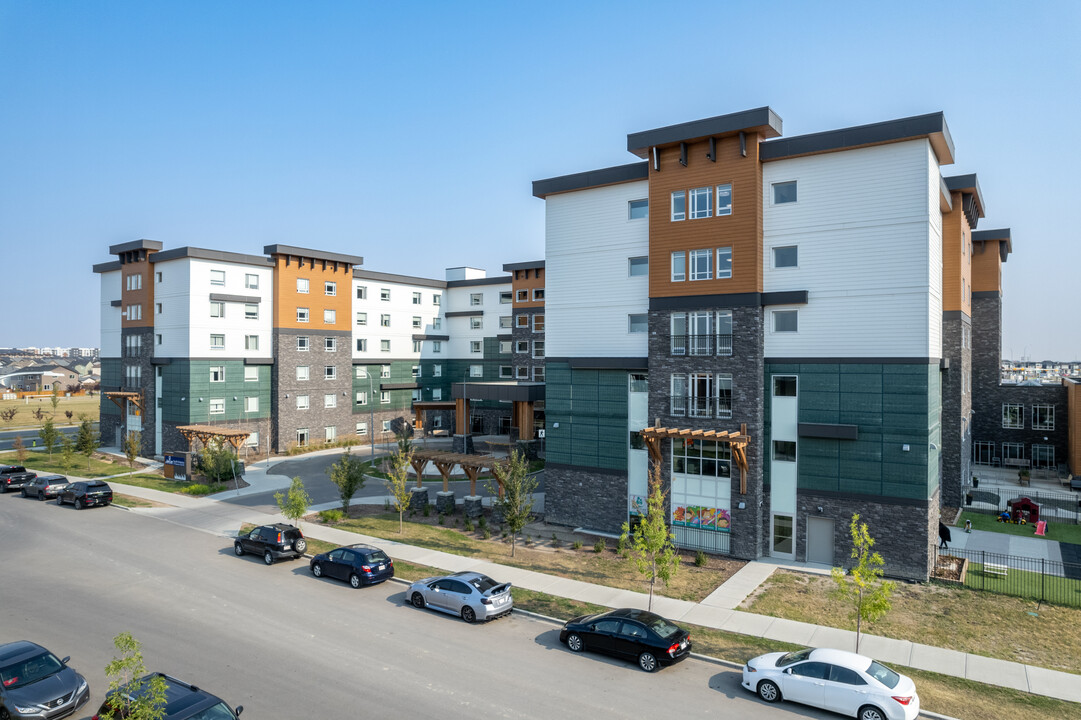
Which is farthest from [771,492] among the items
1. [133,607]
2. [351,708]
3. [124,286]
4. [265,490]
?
[124,286]

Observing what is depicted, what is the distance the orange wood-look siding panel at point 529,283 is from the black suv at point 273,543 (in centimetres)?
3838

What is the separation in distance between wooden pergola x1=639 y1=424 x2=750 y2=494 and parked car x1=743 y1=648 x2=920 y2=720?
38.5 feet

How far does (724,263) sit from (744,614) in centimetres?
1451

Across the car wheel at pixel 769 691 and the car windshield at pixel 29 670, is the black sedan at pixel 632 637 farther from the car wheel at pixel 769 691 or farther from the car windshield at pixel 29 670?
the car windshield at pixel 29 670

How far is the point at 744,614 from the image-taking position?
70.3 feet

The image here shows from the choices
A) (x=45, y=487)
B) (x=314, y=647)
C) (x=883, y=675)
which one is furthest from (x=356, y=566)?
(x=45, y=487)

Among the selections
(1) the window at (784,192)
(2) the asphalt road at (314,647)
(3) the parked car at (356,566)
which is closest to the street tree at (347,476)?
(2) the asphalt road at (314,647)

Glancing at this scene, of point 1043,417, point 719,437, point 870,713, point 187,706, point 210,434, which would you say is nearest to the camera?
point 187,706

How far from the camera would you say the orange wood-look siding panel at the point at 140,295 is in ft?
180

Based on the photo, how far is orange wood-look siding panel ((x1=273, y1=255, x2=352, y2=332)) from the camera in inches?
2232

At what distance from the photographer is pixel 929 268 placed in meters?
24.9

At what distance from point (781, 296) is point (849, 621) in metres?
12.9

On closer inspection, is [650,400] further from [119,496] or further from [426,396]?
[426,396]

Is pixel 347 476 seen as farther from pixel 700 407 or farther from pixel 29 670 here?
pixel 29 670
